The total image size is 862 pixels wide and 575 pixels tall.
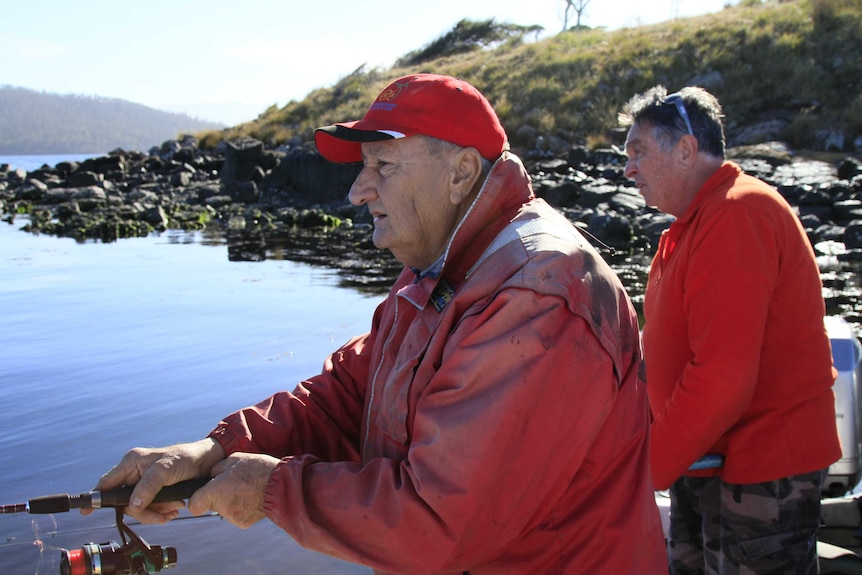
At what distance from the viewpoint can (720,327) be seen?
272 cm

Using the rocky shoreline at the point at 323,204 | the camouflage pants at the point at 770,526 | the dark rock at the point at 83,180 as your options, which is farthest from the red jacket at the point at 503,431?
the dark rock at the point at 83,180

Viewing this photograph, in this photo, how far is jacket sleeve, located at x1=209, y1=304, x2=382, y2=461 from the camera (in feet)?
7.70

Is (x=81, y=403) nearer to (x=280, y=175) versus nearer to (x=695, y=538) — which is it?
(x=695, y=538)

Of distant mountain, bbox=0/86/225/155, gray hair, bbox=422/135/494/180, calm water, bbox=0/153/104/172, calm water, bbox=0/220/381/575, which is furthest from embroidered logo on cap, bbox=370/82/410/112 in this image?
distant mountain, bbox=0/86/225/155

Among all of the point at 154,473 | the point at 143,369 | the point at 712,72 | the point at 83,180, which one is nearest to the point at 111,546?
the point at 154,473

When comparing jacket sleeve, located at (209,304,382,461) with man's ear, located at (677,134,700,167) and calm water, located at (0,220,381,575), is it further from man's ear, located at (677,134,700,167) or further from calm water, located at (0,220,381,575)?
calm water, located at (0,220,381,575)

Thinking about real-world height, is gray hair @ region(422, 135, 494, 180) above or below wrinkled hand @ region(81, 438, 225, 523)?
above

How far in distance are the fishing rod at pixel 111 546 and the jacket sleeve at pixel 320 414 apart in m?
0.32

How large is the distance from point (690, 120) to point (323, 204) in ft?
79.6

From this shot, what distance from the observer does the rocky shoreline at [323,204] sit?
50.2 ft

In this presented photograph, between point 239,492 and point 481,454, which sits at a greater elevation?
point 481,454

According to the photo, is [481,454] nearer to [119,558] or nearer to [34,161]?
[119,558]

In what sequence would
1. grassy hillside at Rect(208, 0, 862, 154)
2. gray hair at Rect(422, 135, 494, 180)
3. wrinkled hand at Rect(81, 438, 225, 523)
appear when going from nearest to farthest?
wrinkled hand at Rect(81, 438, 225, 523), gray hair at Rect(422, 135, 494, 180), grassy hillside at Rect(208, 0, 862, 154)

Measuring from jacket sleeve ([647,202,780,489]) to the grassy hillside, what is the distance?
21.4 m
